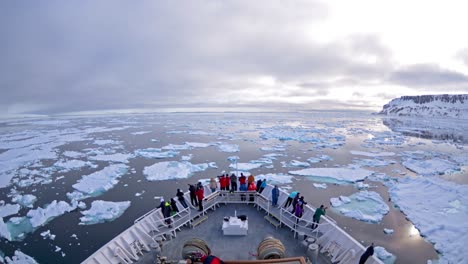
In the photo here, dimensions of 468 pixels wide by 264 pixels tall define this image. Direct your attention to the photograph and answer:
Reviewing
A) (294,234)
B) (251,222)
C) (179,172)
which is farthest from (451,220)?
(179,172)

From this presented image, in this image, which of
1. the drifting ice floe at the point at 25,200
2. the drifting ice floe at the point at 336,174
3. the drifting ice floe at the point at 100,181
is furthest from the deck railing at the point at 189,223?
the drifting ice floe at the point at 25,200

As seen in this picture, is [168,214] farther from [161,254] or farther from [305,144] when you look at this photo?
[305,144]

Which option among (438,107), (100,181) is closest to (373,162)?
(100,181)

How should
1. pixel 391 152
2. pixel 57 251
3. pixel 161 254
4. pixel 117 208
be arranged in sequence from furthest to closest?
pixel 391 152 → pixel 117 208 → pixel 57 251 → pixel 161 254

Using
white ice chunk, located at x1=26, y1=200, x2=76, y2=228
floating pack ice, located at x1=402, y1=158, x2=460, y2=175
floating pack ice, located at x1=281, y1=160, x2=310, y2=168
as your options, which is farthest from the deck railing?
floating pack ice, located at x1=402, y1=158, x2=460, y2=175

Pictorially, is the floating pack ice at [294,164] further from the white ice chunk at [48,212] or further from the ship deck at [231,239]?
the white ice chunk at [48,212]

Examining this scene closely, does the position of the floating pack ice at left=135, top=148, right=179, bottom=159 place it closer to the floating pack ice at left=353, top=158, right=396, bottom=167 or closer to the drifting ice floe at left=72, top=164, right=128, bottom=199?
the drifting ice floe at left=72, top=164, right=128, bottom=199
